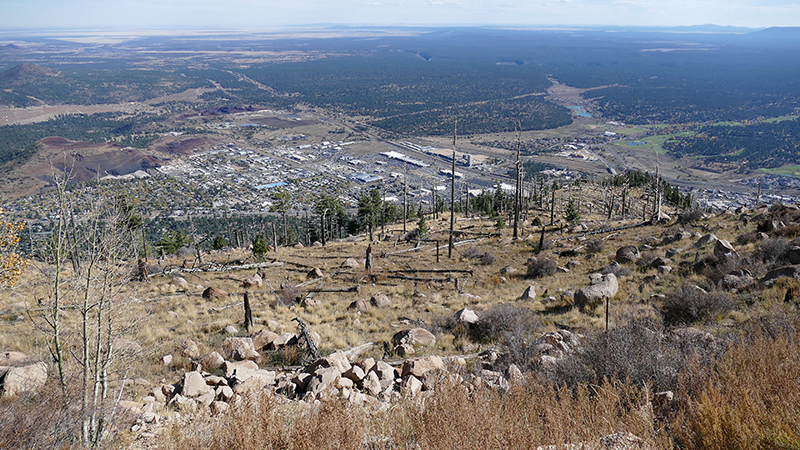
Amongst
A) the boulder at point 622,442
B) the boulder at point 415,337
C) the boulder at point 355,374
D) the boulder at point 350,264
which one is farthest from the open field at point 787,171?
the boulder at point 622,442

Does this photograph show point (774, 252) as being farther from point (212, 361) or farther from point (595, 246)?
point (212, 361)

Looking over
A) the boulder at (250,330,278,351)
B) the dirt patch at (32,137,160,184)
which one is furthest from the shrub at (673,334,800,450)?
the dirt patch at (32,137,160,184)

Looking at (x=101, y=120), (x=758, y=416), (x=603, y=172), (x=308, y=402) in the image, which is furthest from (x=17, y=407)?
(x=101, y=120)

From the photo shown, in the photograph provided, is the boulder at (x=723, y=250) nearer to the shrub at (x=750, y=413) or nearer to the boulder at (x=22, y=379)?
the shrub at (x=750, y=413)

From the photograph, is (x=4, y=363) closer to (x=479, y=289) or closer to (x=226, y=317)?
(x=226, y=317)

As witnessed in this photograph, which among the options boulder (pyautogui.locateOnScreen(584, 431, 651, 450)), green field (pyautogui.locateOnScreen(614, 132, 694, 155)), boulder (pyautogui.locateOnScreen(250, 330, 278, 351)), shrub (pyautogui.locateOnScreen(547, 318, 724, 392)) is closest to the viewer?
boulder (pyautogui.locateOnScreen(584, 431, 651, 450))

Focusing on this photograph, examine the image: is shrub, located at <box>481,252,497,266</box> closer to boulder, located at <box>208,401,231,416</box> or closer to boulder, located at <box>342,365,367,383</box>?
boulder, located at <box>342,365,367,383</box>

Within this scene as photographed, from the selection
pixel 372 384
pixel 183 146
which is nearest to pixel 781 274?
pixel 372 384
